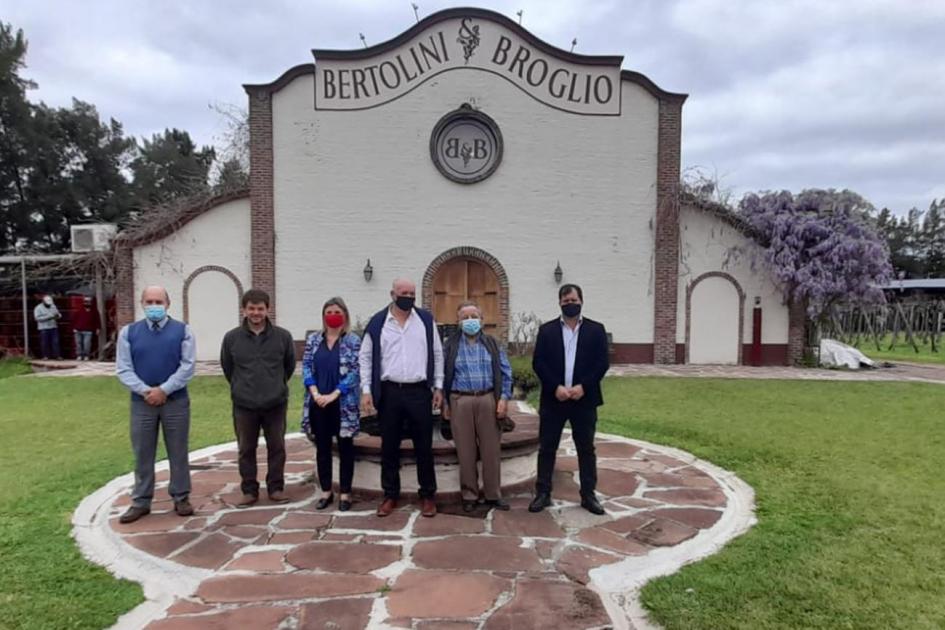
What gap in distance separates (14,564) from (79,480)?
1758 millimetres

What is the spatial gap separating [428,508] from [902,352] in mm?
20337

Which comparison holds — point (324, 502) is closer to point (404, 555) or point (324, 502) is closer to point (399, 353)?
point (404, 555)

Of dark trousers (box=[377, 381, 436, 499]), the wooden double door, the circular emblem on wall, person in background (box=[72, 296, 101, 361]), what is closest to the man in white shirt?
dark trousers (box=[377, 381, 436, 499])

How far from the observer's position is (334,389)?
414cm

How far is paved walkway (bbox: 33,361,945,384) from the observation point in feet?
39.1

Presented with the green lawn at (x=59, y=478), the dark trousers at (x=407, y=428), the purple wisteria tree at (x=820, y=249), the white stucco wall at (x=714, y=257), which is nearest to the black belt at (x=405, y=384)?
the dark trousers at (x=407, y=428)

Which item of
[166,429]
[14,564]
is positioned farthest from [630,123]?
[14,564]

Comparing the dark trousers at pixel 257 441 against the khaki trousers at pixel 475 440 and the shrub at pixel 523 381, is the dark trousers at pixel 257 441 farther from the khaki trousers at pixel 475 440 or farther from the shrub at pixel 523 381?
the shrub at pixel 523 381

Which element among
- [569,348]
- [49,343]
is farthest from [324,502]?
[49,343]

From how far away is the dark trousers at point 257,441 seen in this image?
14.2 feet

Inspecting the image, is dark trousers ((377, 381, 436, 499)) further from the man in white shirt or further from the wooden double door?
the wooden double door

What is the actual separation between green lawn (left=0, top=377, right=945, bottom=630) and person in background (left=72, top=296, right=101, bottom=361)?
465 cm

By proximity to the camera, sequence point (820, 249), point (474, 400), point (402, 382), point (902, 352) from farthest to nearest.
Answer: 1. point (902, 352)
2. point (820, 249)
3. point (474, 400)
4. point (402, 382)

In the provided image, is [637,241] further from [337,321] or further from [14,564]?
[14,564]
